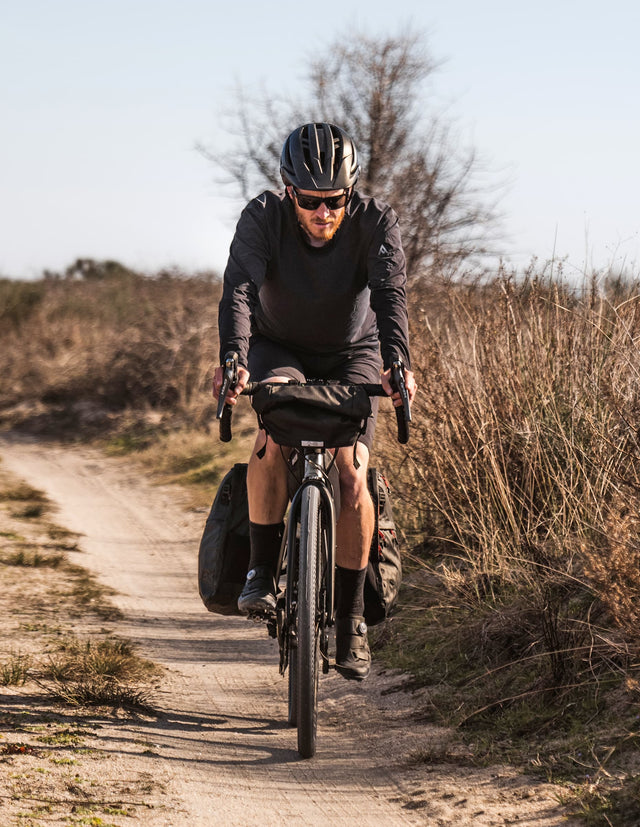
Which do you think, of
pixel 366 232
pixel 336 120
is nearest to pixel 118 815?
pixel 366 232

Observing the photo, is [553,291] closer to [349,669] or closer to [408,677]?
[408,677]

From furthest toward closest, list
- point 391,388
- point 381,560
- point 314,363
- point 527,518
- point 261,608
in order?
point 527,518, point 314,363, point 381,560, point 261,608, point 391,388

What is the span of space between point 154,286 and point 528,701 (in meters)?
17.8

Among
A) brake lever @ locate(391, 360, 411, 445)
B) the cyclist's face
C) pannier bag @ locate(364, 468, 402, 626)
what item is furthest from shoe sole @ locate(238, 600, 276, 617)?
the cyclist's face

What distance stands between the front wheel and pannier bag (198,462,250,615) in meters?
0.63

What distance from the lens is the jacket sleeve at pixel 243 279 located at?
12.7 feet

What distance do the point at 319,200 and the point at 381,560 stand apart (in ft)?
5.18

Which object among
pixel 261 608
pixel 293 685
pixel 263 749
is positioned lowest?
pixel 263 749

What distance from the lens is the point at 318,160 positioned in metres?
4.05

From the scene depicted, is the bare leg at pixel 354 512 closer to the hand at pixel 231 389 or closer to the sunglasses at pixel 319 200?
the hand at pixel 231 389

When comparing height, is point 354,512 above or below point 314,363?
below

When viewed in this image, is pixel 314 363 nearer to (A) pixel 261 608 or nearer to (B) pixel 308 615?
(A) pixel 261 608

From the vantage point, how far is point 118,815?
3.23 metres

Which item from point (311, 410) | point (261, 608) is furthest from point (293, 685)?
point (311, 410)
